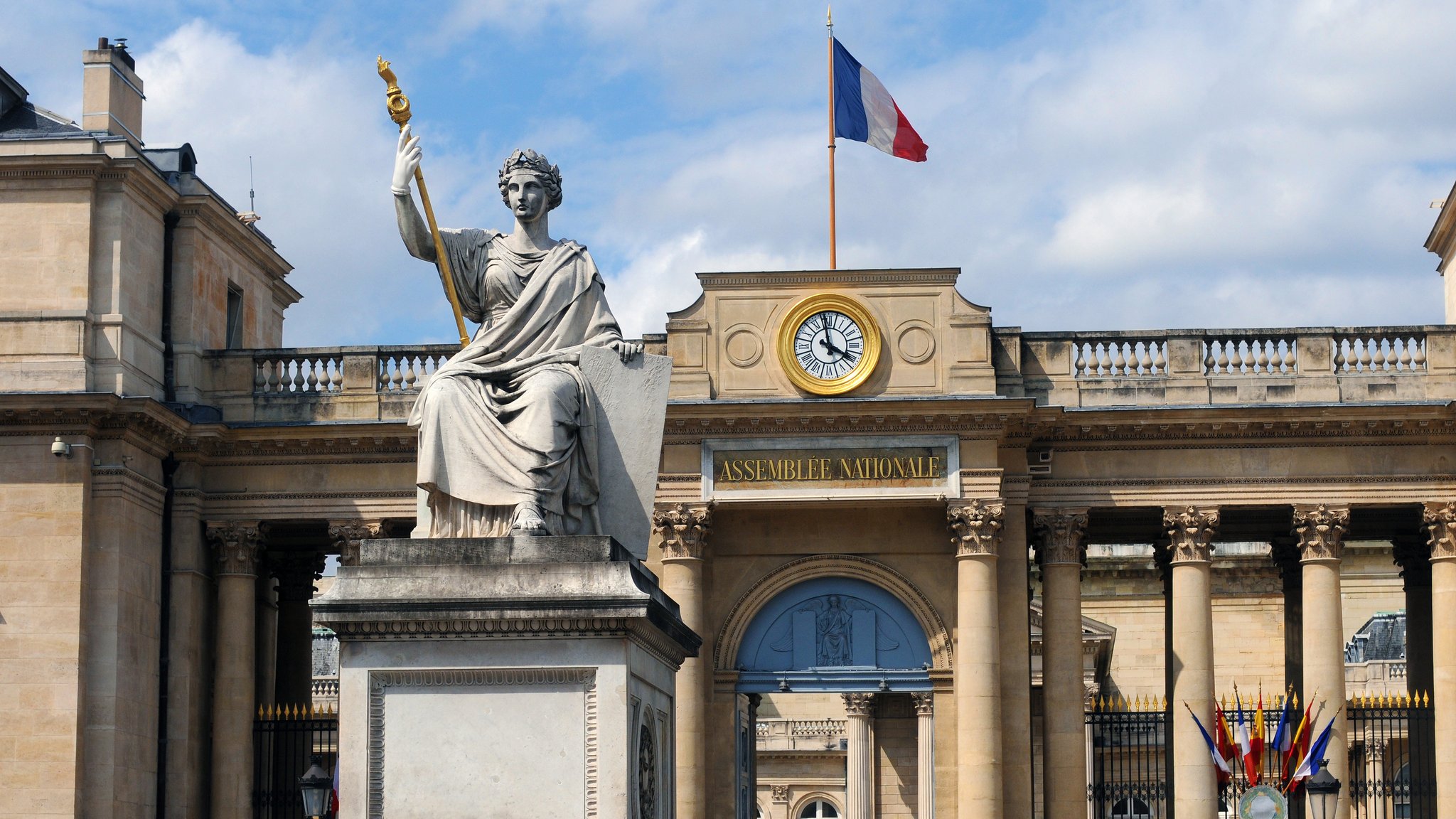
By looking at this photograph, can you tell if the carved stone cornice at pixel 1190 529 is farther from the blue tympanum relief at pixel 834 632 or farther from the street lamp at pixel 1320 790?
the street lamp at pixel 1320 790

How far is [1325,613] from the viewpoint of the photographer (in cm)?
4209

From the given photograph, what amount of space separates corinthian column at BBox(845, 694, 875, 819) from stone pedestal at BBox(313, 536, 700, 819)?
167 feet

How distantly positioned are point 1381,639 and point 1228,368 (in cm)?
2140

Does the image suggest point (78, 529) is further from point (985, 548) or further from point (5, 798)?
point (985, 548)

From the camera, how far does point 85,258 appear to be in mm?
40594

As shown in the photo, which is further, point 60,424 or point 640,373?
point 60,424

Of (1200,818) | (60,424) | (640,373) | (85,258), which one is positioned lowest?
(1200,818)

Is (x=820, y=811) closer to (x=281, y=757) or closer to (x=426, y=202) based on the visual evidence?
(x=281, y=757)

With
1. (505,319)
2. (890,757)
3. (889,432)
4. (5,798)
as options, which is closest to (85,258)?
(5,798)

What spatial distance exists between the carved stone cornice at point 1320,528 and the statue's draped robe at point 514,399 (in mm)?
28782

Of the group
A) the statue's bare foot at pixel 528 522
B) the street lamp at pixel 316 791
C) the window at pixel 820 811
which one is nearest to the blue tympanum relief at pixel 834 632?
the street lamp at pixel 316 791

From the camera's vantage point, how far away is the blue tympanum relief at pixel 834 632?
139 feet

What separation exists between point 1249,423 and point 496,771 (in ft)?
98.3

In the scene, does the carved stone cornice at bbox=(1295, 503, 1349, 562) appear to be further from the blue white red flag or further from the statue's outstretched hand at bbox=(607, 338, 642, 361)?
the statue's outstretched hand at bbox=(607, 338, 642, 361)
